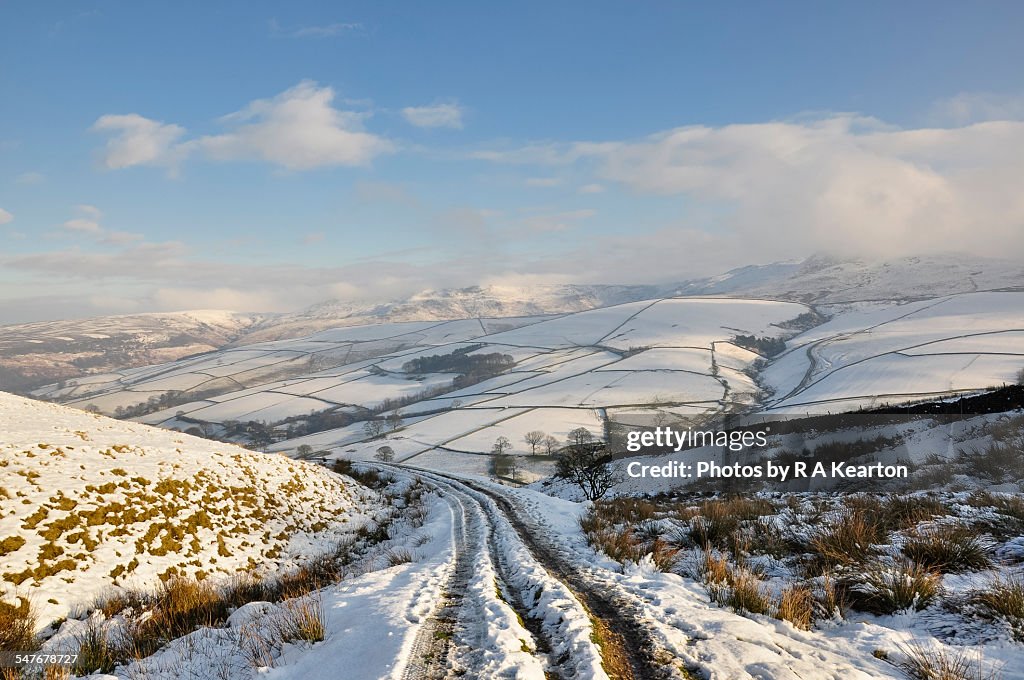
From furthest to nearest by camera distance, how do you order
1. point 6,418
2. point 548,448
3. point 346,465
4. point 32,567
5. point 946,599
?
point 548,448 → point 346,465 → point 6,418 → point 32,567 → point 946,599

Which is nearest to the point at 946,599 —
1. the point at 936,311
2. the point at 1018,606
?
the point at 1018,606

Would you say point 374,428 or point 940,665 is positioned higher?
point 940,665

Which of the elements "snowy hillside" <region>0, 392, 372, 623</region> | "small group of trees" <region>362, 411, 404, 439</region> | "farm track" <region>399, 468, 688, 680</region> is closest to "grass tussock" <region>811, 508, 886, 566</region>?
"farm track" <region>399, 468, 688, 680</region>

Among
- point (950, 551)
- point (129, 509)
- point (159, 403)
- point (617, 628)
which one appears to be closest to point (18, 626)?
point (129, 509)

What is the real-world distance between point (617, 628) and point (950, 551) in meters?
6.27

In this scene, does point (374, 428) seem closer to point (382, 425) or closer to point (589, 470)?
point (382, 425)

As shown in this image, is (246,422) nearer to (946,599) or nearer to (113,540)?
(113,540)

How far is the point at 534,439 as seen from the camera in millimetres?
103688

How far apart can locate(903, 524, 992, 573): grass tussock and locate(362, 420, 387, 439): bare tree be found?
12345 centimetres

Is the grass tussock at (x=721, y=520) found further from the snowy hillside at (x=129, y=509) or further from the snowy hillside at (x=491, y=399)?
the snowy hillside at (x=491, y=399)

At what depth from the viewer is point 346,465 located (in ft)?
125

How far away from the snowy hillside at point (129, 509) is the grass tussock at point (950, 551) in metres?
17.3

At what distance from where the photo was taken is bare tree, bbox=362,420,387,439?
416ft

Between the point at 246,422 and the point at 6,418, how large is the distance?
136m
